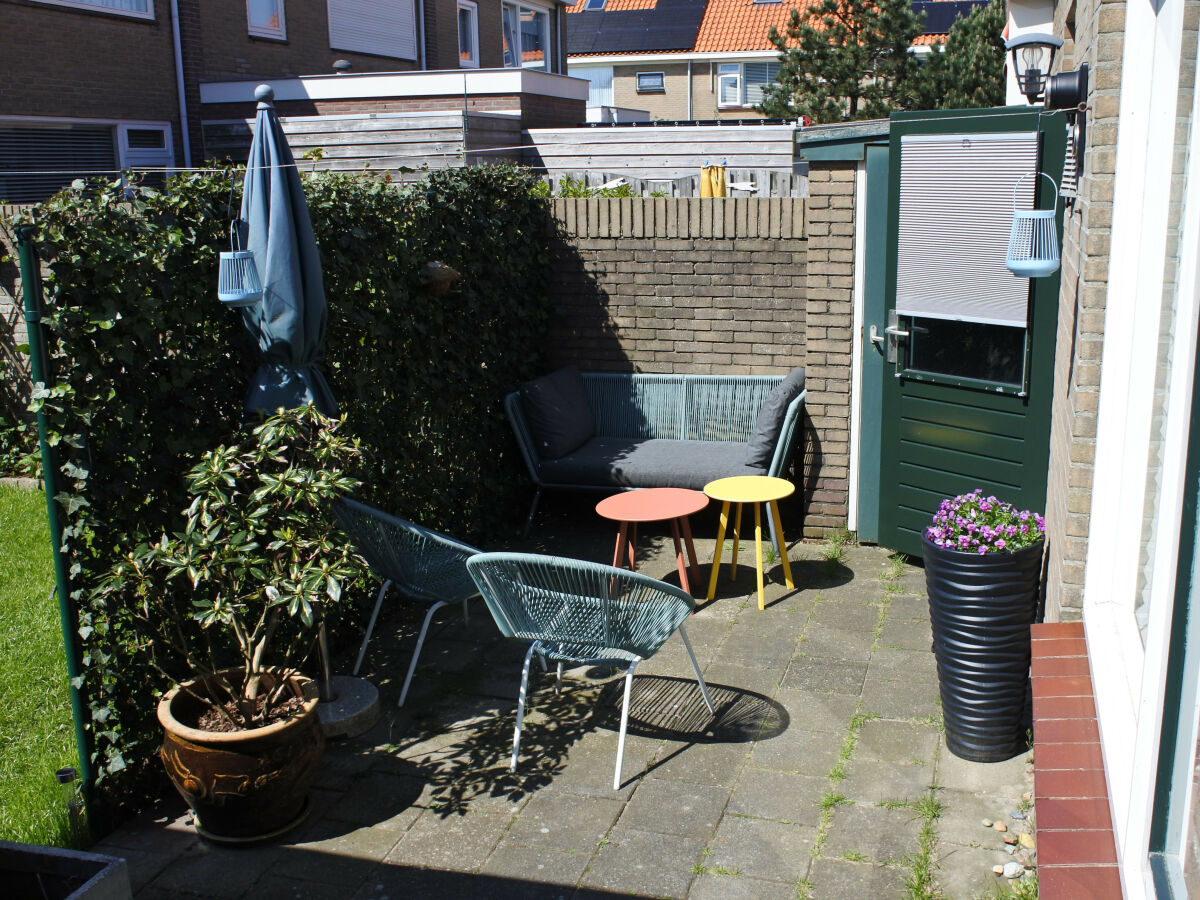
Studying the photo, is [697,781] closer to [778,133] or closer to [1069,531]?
[1069,531]

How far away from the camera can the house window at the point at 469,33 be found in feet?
73.6

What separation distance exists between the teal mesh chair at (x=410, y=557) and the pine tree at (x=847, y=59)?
20499 millimetres

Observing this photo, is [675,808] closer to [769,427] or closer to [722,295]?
[769,427]

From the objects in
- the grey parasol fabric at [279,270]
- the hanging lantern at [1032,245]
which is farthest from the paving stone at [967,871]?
the grey parasol fabric at [279,270]

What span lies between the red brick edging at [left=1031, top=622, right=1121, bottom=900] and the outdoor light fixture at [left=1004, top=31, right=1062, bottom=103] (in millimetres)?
2446

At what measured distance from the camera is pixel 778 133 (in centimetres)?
1399

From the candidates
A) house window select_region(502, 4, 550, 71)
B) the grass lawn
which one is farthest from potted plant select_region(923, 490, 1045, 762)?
house window select_region(502, 4, 550, 71)

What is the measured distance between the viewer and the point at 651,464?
7.11 meters

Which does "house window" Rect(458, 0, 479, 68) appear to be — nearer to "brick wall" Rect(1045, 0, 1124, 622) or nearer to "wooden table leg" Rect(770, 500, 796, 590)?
"wooden table leg" Rect(770, 500, 796, 590)

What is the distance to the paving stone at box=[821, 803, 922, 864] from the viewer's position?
379cm

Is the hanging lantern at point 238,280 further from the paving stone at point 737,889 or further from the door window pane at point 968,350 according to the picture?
the door window pane at point 968,350

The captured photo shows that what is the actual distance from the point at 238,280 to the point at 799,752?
2.93m

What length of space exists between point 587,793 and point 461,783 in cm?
51

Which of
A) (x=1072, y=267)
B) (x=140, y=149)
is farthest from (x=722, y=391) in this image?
(x=140, y=149)
